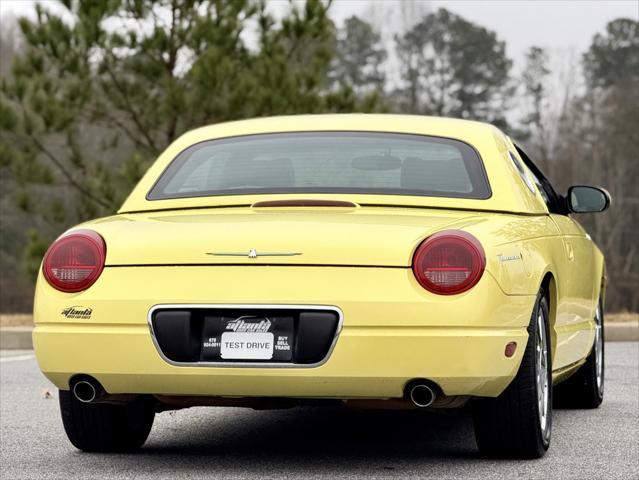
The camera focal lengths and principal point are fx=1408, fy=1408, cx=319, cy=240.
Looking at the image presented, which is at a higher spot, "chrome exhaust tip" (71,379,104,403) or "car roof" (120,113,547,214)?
"car roof" (120,113,547,214)

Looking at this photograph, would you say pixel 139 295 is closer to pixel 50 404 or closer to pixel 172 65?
pixel 50 404

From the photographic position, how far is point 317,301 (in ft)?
16.8

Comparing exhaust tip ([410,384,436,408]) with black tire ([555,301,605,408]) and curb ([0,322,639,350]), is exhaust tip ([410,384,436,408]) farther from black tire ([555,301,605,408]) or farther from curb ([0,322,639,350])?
curb ([0,322,639,350])

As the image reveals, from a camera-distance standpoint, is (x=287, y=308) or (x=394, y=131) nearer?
(x=287, y=308)

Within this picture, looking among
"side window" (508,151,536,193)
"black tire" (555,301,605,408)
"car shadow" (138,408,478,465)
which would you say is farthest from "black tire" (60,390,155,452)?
"black tire" (555,301,605,408)

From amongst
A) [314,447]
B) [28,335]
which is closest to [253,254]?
[314,447]

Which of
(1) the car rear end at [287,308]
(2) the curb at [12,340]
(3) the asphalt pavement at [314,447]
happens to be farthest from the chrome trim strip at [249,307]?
(2) the curb at [12,340]

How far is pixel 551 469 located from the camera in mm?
5523

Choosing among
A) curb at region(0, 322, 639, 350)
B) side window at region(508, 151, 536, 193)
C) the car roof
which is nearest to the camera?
the car roof

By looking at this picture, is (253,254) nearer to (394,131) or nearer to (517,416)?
(517,416)

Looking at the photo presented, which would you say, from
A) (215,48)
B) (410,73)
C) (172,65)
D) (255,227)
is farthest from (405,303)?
(410,73)

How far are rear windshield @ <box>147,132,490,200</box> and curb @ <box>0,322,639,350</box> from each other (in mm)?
8403

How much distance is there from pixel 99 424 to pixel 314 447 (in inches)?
38.0

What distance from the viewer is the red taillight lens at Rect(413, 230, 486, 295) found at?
5141 millimetres
